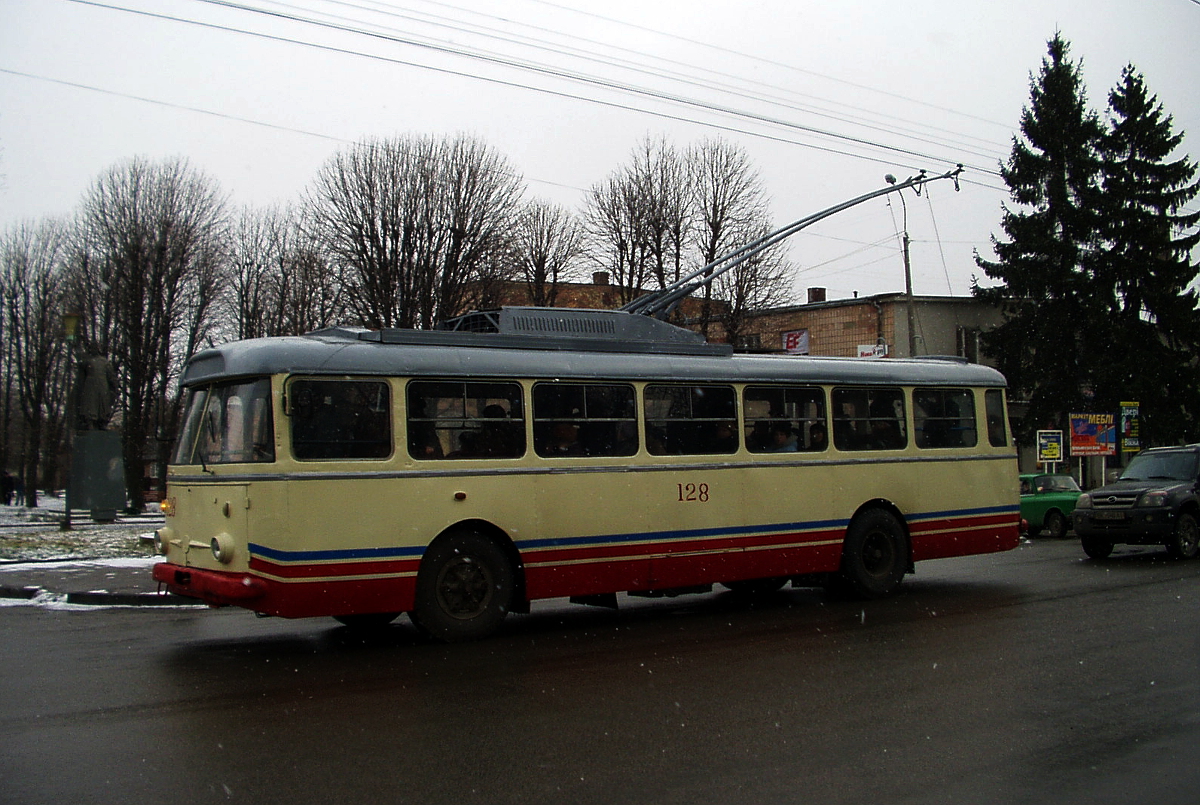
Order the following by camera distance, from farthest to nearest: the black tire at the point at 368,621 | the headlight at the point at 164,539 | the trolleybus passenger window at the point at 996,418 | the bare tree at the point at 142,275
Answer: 1. the bare tree at the point at 142,275
2. the trolleybus passenger window at the point at 996,418
3. the black tire at the point at 368,621
4. the headlight at the point at 164,539

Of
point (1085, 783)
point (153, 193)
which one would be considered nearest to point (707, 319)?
point (153, 193)

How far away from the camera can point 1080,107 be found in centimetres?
4166

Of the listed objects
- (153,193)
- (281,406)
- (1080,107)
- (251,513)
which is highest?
(1080,107)

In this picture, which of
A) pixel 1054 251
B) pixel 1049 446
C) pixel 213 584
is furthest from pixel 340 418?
pixel 1054 251

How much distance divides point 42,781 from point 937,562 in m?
15.1

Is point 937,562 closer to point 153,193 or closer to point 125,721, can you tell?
point 125,721

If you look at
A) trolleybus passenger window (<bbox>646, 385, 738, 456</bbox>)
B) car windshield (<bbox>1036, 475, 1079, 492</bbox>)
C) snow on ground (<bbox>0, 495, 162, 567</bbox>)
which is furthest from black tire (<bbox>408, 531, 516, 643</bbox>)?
car windshield (<bbox>1036, 475, 1079, 492</bbox>)

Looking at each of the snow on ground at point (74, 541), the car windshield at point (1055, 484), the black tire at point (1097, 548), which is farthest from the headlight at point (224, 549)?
the car windshield at point (1055, 484)

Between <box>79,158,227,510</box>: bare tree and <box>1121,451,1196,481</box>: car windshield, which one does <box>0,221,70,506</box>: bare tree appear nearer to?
<box>79,158,227,510</box>: bare tree

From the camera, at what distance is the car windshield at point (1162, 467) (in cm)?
1781

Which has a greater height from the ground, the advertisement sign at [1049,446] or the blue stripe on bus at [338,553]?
the advertisement sign at [1049,446]

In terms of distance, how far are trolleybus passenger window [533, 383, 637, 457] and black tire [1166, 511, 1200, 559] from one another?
10221 mm

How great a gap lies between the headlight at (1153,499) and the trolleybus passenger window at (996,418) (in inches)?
157

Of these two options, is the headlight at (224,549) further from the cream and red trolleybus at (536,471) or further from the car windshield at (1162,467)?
the car windshield at (1162,467)
